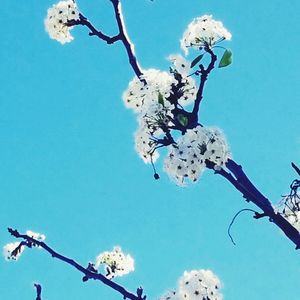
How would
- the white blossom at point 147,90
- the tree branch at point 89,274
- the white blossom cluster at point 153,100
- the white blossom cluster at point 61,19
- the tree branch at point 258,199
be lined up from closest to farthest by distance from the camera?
1. the tree branch at point 258,199
2. the tree branch at point 89,274
3. the white blossom cluster at point 153,100
4. the white blossom at point 147,90
5. the white blossom cluster at point 61,19

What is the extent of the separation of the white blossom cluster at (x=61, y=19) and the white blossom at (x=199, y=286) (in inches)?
133

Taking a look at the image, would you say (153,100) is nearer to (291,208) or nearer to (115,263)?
(291,208)

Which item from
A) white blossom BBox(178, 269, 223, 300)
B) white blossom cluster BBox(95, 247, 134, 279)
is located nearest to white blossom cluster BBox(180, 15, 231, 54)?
white blossom BBox(178, 269, 223, 300)

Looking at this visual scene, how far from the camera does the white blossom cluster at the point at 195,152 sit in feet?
14.8

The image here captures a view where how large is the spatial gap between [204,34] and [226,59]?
421 mm

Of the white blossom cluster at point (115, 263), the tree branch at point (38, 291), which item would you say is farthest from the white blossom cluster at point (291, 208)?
the white blossom cluster at point (115, 263)

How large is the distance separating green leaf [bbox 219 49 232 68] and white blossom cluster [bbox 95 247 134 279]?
339cm

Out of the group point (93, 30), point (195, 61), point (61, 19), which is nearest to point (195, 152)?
point (195, 61)

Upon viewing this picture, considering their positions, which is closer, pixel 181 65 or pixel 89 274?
pixel 89 274

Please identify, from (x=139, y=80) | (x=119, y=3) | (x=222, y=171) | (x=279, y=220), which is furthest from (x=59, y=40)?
(x=279, y=220)

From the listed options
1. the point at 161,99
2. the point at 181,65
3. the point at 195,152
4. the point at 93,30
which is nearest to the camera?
the point at 195,152

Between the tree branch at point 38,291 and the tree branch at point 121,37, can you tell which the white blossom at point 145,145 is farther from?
the tree branch at point 38,291

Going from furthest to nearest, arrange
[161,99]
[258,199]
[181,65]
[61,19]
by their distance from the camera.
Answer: [61,19] < [181,65] < [161,99] < [258,199]

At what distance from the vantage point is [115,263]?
25.2ft
